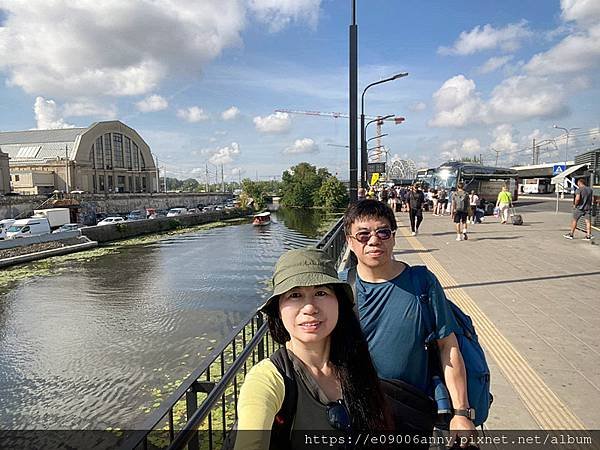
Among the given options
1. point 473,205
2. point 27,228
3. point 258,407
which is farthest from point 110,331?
point 27,228

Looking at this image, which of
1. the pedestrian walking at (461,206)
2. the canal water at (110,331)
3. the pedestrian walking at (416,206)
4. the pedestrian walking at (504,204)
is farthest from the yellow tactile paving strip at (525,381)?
the pedestrian walking at (504,204)

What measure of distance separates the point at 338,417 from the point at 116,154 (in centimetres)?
9285

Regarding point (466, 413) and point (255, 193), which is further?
point (255, 193)

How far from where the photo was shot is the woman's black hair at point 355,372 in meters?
1.49

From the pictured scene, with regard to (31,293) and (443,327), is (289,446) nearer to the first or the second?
(443,327)

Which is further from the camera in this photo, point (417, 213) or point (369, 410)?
point (417, 213)

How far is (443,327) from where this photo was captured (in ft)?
6.31

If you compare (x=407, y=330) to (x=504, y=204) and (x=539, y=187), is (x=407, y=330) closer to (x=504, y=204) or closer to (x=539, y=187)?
(x=504, y=204)

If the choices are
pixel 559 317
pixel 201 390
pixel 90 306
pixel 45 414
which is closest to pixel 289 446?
pixel 201 390

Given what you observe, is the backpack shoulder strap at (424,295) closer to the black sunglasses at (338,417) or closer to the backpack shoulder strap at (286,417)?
the black sunglasses at (338,417)

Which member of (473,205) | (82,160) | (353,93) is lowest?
(473,205)

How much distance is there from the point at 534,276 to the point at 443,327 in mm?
7264

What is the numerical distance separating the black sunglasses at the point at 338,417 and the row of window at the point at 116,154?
86.4 m

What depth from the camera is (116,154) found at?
85500mm
